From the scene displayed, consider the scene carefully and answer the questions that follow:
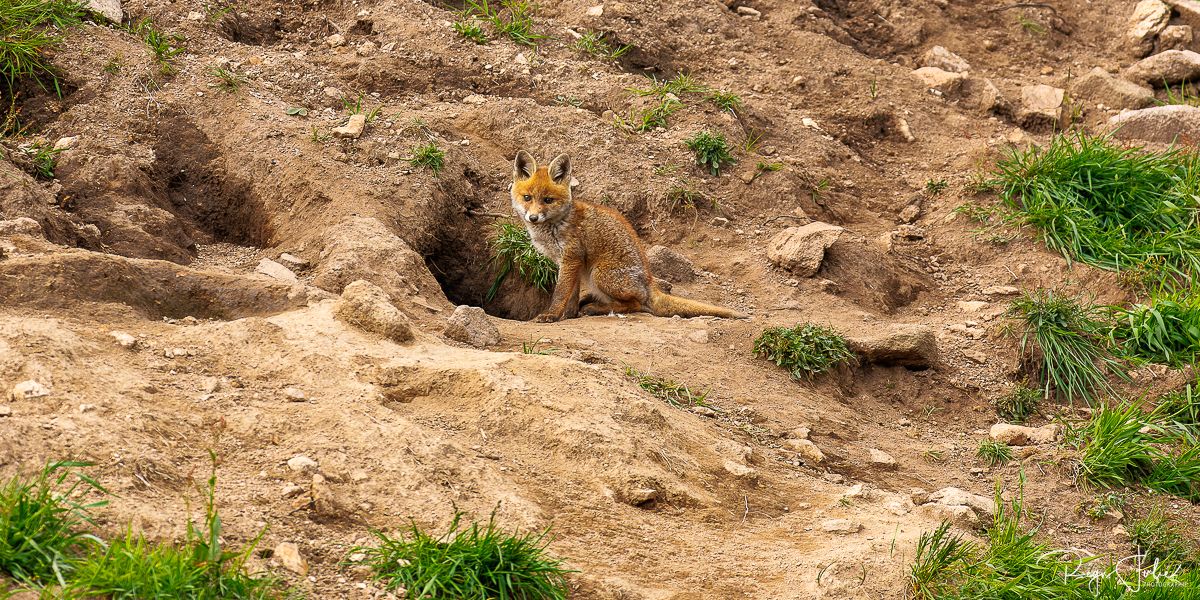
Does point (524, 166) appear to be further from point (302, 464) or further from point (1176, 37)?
point (1176, 37)

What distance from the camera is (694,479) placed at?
4492 mm

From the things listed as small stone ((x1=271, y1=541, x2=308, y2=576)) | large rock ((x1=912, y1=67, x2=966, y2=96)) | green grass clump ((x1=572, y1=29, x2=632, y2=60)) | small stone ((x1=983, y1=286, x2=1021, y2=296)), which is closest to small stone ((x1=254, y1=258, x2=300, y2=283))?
small stone ((x1=271, y1=541, x2=308, y2=576))

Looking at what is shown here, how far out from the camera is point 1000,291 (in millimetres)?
7230

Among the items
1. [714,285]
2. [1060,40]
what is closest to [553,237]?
[714,285]

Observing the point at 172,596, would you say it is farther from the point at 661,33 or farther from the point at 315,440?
the point at 661,33

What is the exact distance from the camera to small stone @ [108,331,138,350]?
4.45 metres

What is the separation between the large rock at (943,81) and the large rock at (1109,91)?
39.0 inches

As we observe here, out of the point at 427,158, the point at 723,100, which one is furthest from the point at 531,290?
the point at 723,100

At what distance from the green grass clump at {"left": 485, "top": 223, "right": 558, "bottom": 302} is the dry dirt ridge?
0.33ft

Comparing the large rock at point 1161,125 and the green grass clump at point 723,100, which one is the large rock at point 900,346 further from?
the large rock at point 1161,125

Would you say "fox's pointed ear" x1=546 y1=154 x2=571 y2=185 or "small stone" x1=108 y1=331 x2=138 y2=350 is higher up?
"small stone" x1=108 y1=331 x2=138 y2=350

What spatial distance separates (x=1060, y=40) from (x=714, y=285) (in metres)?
5.24

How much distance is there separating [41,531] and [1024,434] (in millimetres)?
4803

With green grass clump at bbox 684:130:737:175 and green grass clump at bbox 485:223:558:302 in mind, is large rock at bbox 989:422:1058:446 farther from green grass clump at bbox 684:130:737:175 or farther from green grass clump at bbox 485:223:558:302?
green grass clump at bbox 485:223:558:302
